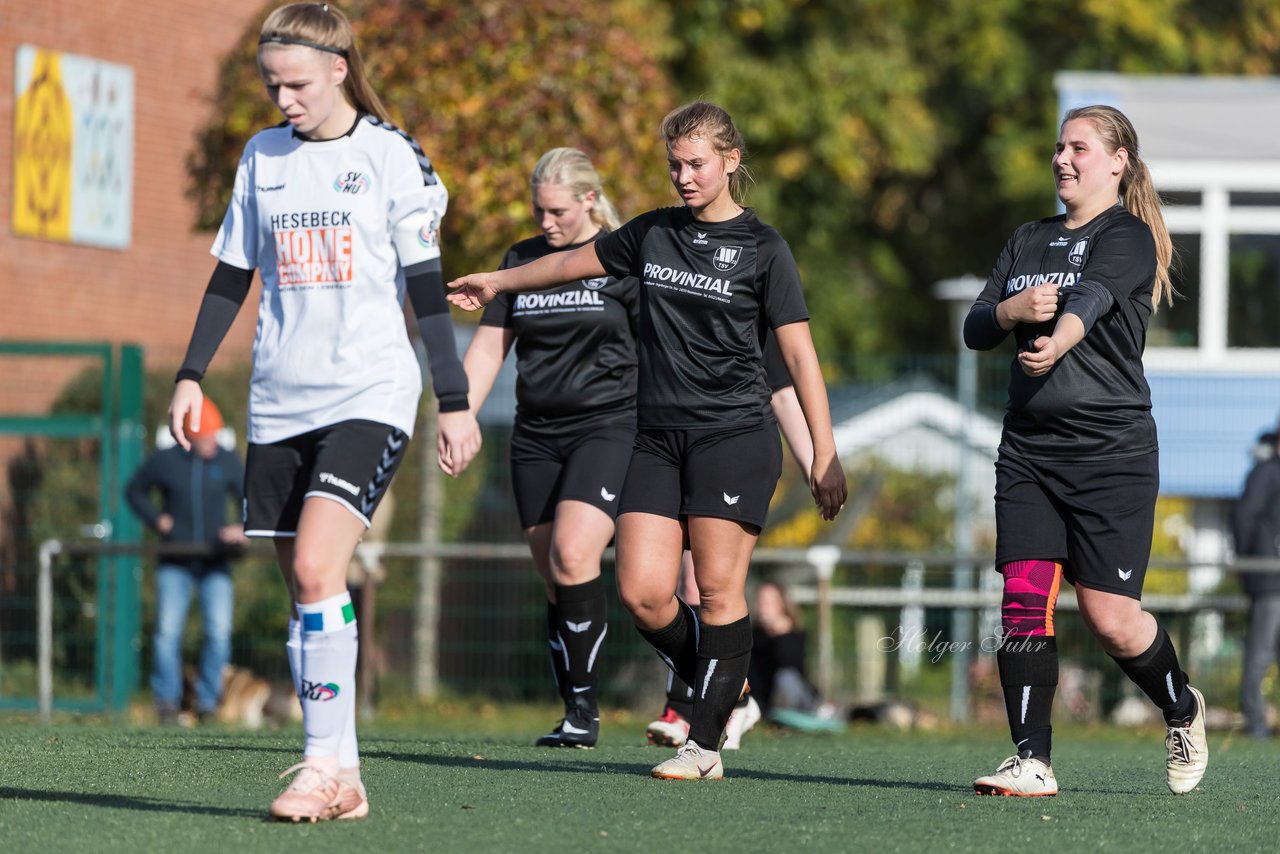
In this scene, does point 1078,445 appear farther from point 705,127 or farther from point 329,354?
point 329,354

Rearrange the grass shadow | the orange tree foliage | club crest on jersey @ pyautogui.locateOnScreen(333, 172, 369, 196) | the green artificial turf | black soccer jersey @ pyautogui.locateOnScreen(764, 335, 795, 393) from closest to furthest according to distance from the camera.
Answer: the green artificial turf → club crest on jersey @ pyautogui.locateOnScreen(333, 172, 369, 196) → the grass shadow → black soccer jersey @ pyautogui.locateOnScreen(764, 335, 795, 393) → the orange tree foliage

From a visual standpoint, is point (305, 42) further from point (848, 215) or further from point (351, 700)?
point (848, 215)

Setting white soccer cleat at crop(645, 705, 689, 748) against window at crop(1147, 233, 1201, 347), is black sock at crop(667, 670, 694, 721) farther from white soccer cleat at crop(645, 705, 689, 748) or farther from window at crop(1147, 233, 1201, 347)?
window at crop(1147, 233, 1201, 347)

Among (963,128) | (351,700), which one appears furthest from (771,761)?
(963,128)

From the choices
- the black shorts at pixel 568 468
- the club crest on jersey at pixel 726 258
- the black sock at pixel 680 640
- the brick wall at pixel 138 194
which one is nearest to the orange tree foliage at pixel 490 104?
the black shorts at pixel 568 468

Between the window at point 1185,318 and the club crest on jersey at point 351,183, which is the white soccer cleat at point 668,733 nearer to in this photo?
the club crest on jersey at point 351,183

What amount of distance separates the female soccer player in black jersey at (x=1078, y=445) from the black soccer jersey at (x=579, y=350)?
1.93 metres

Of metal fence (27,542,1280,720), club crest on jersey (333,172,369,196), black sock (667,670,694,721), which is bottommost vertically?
metal fence (27,542,1280,720)

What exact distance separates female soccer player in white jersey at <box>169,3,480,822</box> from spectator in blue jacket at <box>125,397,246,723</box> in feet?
25.5

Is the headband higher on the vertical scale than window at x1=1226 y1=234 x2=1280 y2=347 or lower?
lower

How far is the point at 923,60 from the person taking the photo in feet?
84.8

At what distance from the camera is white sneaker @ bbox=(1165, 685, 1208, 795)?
251 inches

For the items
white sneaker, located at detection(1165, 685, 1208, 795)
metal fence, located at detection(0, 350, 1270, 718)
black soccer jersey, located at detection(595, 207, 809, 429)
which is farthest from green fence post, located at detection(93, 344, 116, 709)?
white sneaker, located at detection(1165, 685, 1208, 795)

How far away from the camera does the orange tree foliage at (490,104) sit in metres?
12.2
